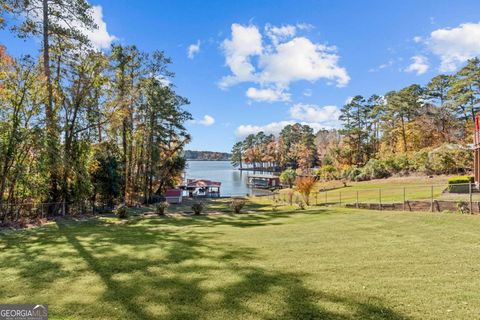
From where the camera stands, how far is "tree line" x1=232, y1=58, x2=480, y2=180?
31594 millimetres

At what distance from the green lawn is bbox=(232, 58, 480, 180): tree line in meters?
27.1

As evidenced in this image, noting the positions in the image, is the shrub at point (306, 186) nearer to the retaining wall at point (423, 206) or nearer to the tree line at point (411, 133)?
the retaining wall at point (423, 206)

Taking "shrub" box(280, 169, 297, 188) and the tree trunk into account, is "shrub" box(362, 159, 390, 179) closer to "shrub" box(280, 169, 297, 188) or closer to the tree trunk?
→ "shrub" box(280, 169, 297, 188)

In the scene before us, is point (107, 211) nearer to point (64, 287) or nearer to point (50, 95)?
point (50, 95)

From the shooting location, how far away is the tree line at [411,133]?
104 feet

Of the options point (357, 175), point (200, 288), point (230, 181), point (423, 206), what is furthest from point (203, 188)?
point (200, 288)

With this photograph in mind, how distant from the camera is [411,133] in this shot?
43.5 meters

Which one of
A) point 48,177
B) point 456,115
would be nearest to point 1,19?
point 48,177

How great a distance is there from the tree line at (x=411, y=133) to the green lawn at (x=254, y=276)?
1067 inches

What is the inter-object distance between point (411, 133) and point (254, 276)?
46186 mm

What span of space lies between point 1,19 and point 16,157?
5830 mm


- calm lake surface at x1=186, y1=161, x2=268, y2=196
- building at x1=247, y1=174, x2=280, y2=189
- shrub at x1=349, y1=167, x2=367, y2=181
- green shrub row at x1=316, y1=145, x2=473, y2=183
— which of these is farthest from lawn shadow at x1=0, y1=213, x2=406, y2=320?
building at x1=247, y1=174, x2=280, y2=189

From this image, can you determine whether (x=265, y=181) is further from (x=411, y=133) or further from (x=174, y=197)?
(x=174, y=197)

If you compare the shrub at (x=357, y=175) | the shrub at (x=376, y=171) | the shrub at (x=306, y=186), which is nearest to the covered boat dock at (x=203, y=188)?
the shrub at (x=357, y=175)
